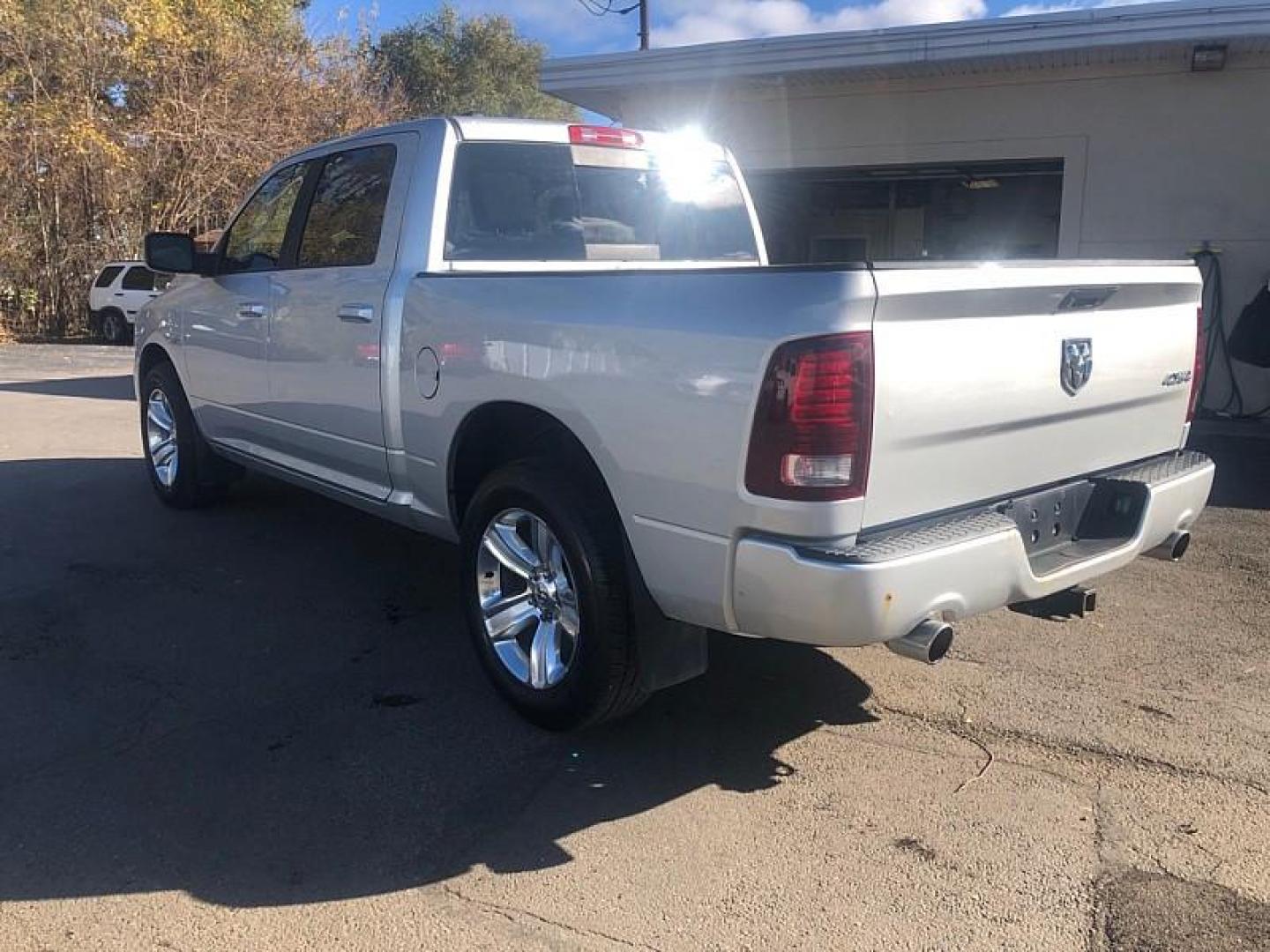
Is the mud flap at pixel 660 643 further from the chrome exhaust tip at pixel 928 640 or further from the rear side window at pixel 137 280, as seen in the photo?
the rear side window at pixel 137 280

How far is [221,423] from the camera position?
5.93 metres

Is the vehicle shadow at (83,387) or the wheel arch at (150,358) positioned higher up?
the wheel arch at (150,358)

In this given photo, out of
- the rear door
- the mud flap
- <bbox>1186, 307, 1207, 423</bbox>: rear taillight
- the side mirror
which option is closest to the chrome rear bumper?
the mud flap

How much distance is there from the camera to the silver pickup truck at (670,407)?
2.79 meters

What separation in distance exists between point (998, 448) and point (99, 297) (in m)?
22.2

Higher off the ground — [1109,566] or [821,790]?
[1109,566]

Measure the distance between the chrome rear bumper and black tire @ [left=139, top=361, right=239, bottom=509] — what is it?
Result: 451cm

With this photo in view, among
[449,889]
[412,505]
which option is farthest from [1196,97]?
[449,889]

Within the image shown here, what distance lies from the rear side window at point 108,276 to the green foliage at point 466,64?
14.0m

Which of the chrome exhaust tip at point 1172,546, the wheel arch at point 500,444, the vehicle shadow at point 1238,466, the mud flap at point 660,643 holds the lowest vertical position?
the vehicle shadow at point 1238,466

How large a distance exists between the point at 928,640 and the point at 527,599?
1447 millimetres

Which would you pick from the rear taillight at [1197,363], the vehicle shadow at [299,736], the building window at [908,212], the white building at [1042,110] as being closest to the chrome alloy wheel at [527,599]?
the vehicle shadow at [299,736]

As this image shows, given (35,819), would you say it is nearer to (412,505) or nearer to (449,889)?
(449,889)

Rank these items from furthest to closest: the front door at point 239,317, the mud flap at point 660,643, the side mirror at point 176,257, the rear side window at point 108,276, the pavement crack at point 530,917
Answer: the rear side window at point 108,276 < the side mirror at point 176,257 < the front door at point 239,317 < the mud flap at point 660,643 < the pavement crack at point 530,917
